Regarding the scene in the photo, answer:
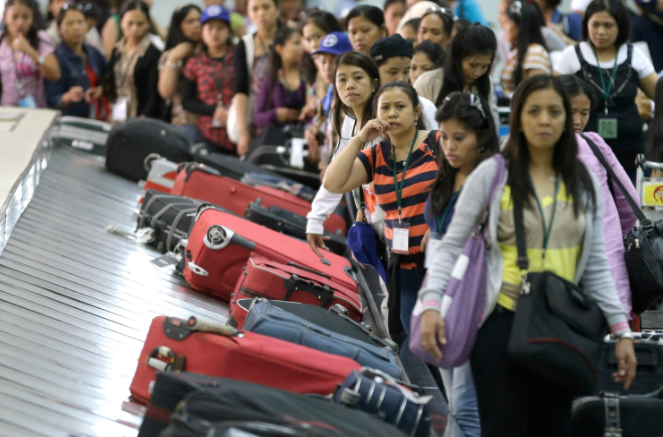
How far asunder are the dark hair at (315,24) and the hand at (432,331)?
4002mm

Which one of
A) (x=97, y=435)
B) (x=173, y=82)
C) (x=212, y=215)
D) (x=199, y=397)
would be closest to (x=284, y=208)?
(x=212, y=215)

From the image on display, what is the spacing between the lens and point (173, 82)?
721cm

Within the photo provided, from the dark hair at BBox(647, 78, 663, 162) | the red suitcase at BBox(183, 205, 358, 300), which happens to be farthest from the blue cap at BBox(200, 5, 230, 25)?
the dark hair at BBox(647, 78, 663, 162)

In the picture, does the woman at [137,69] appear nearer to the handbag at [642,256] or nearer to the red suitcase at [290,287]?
the red suitcase at [290,287]

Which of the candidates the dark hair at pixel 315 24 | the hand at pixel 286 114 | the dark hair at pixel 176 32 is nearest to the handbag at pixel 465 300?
the dark hair at pixel 315 24

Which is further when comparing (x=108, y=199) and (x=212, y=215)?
(x=108, y=199)

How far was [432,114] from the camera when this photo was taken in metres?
3.45

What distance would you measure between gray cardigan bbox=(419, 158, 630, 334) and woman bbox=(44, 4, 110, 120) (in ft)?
19.7

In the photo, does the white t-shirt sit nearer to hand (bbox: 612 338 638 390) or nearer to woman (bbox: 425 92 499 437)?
woman (bbox: 425 92 499 437)

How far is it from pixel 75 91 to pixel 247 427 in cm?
631

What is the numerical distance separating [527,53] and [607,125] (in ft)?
3.75

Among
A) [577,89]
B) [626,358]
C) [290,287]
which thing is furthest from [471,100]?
[290,287]

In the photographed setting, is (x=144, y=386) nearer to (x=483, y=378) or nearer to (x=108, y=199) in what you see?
(x=483, y=378)

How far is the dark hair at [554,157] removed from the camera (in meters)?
2.20
